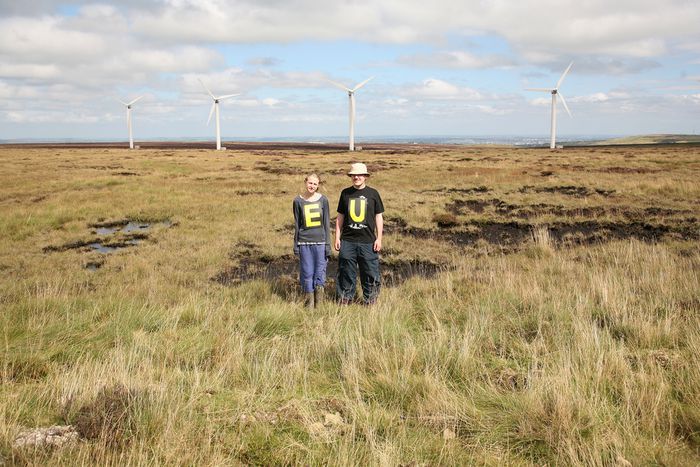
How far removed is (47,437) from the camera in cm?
361

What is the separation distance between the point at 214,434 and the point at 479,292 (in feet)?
18.6

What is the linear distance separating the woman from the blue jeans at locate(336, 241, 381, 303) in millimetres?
353

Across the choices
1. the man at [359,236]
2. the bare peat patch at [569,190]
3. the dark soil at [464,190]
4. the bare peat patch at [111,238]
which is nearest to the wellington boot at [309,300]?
the man at [359,236]

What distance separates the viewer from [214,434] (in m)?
3.87

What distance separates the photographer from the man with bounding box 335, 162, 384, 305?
8.07m

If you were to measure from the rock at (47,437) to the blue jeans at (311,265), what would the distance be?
4736mm

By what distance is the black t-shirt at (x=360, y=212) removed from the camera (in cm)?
805

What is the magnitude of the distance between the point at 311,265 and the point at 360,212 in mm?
1250

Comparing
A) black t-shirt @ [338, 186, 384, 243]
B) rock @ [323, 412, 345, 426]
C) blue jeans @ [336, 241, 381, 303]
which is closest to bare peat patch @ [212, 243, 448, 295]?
blue jeans @ [336, 241, 381, 303]

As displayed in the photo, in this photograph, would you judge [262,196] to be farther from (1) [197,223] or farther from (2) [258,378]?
(2) [258,378]

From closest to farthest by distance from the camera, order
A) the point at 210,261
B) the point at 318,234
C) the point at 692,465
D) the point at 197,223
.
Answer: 1. the point at 692,465
2. the point at 318,234
3. the point at 210,261
4. the point at 197,223

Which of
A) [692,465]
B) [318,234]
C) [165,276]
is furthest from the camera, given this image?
[165,276]

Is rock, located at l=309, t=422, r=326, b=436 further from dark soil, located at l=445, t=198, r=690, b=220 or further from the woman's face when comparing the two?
dark soil, located at l=445, t=198, r=690, b=220

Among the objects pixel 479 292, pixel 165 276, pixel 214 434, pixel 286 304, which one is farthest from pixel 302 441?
pixel 165 276
